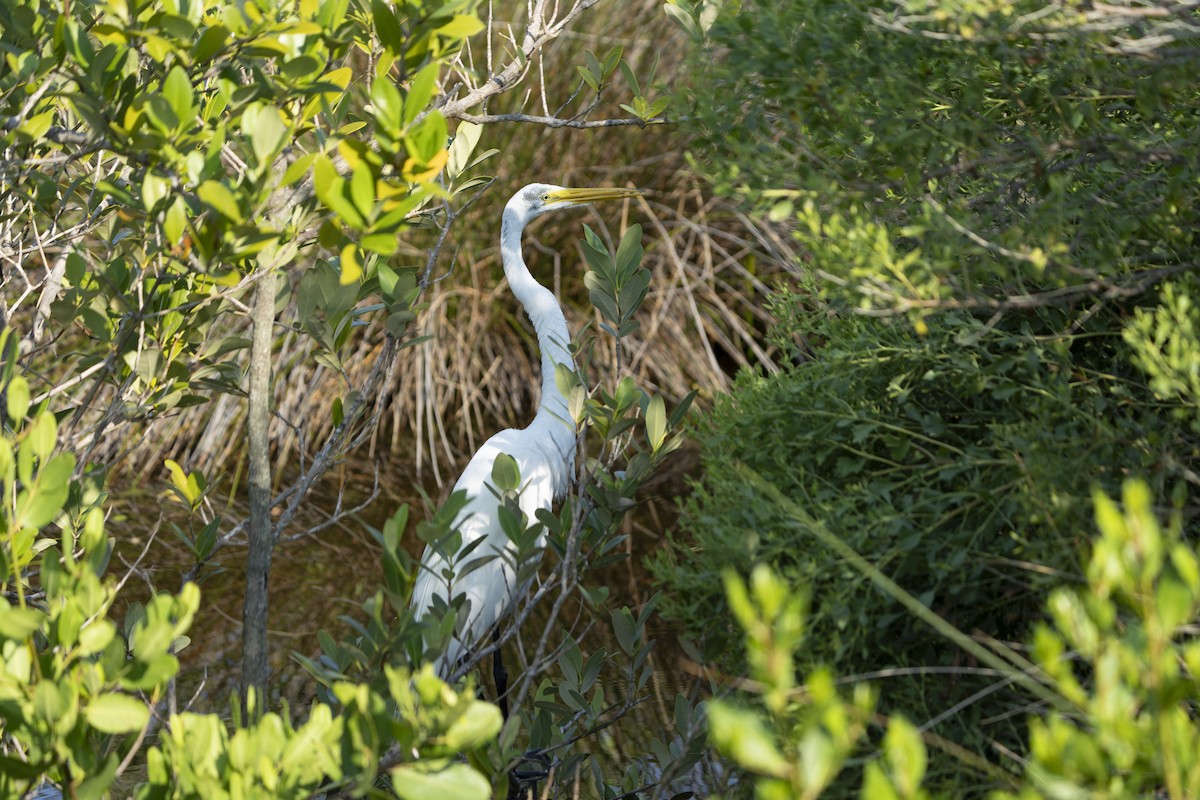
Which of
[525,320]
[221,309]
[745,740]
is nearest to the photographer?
[745,740]

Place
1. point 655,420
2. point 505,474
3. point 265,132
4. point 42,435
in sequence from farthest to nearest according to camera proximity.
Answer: point 655,420
point 505,474
point 265,132
point 42,435

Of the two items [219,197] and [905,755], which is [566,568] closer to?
[219,197]

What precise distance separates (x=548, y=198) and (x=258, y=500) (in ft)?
5.56

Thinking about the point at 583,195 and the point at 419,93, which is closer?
the point at 419,93

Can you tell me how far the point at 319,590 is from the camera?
158 inches

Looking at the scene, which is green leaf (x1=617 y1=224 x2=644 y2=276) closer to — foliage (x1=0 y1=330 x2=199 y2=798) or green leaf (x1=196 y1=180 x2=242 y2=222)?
green leaf (x1=196 y1=180 x2=242 y2=222)

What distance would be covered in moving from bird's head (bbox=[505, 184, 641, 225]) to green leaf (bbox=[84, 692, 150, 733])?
2094 mm

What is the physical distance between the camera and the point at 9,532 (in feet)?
4.42

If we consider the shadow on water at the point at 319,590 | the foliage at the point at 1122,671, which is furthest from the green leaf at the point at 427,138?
the shadow on water at the point at 319,590

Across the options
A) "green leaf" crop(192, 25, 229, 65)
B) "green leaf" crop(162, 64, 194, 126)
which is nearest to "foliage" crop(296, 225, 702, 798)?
"green leaf" crop(162, 64, 194, 126)

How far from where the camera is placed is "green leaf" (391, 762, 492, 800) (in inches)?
47.9

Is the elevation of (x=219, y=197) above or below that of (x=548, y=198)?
above

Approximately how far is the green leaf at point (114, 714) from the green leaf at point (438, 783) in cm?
31

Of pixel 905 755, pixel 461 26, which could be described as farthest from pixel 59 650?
pixel 905 755
